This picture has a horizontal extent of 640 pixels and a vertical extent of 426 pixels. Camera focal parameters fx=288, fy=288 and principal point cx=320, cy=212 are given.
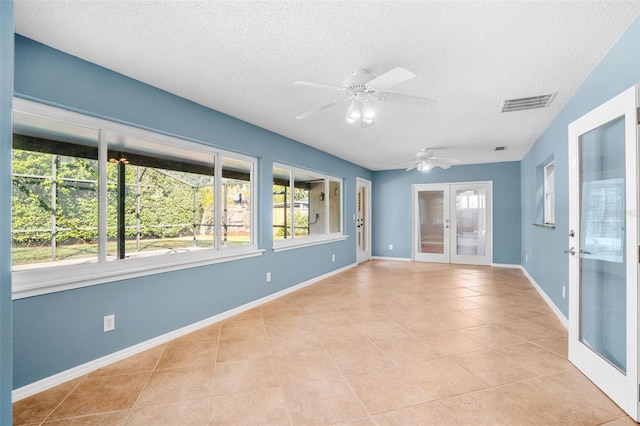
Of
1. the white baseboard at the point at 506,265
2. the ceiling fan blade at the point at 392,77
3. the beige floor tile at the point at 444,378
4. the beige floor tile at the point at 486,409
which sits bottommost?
the beige floor tile at the point at 444,378

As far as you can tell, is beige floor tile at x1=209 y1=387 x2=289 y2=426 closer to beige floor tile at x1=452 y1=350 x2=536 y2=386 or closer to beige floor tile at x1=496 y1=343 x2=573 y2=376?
beige floor tile at x1=452 y1=350 x2=536 y2=386

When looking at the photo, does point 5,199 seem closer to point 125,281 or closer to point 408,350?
point 125,281

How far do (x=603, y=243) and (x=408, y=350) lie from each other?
177cm

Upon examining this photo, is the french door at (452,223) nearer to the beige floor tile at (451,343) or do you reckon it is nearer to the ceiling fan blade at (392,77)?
the beige floor tile at (451,343)

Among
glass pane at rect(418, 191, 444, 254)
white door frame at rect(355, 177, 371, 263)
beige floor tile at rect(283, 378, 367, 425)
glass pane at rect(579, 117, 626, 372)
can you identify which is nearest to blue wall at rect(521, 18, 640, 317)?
glass pane at rect(579, 117, 626, 372)

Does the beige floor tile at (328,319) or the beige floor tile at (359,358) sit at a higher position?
the beige floor tile at (359,358)

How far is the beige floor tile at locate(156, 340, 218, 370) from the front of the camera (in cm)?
239

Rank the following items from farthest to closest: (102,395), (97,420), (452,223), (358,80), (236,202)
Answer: (452,223)
(236,202)
(358,80)
(102,395)
(97,420)

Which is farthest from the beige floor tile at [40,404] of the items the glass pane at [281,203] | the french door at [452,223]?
the french door at [452,223]

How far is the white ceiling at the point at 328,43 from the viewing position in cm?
169

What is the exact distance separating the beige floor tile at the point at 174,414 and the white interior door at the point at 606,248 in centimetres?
259

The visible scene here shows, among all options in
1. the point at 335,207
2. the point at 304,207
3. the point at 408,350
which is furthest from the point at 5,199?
the point at 335,207

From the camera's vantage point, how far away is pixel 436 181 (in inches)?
287

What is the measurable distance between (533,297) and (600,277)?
2.23 metres
